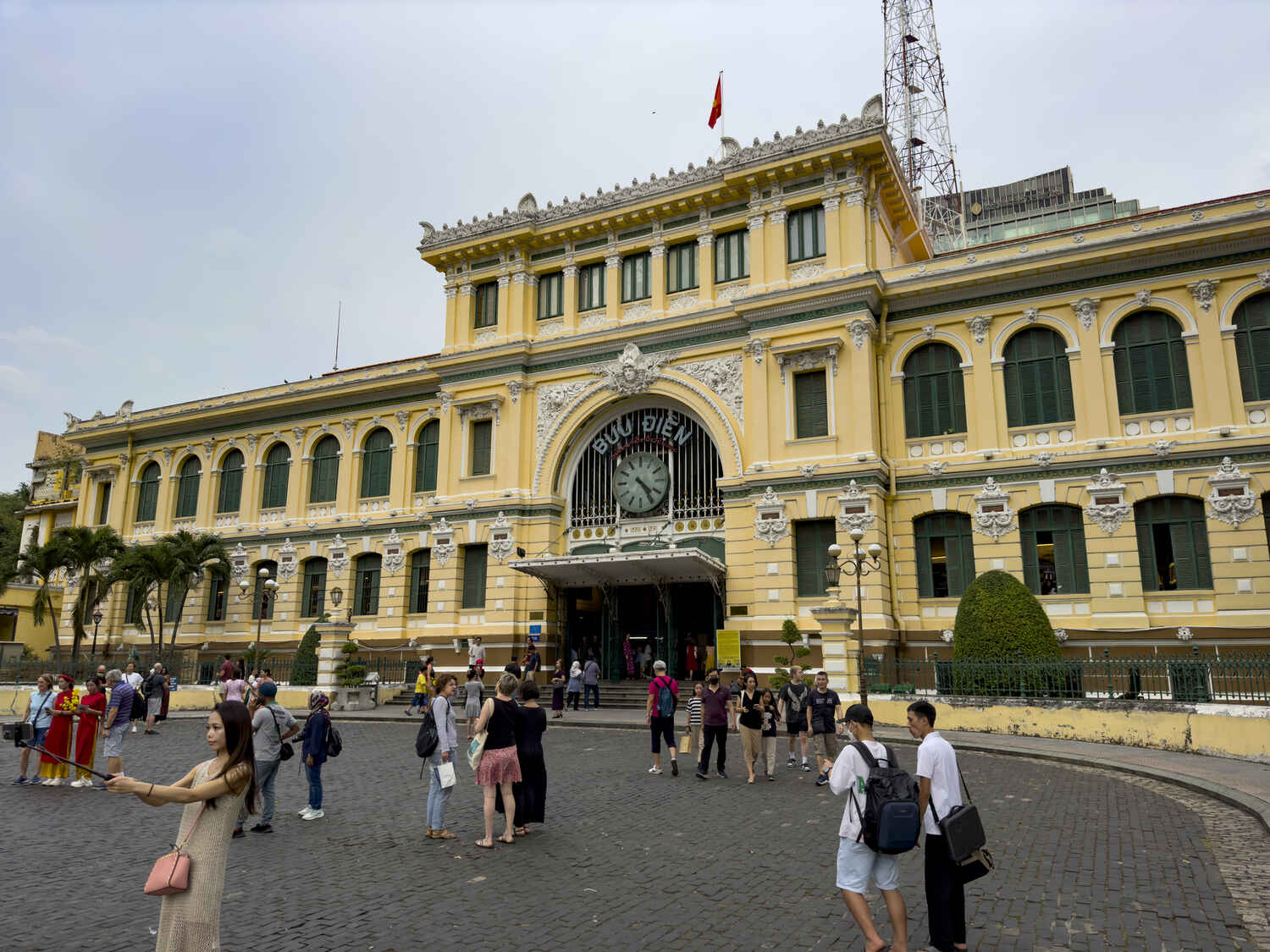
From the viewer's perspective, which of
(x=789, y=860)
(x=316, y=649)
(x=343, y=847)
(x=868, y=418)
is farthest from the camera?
(x=316, y=649)

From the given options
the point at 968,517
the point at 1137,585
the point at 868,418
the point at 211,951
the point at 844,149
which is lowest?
the point at 211,951

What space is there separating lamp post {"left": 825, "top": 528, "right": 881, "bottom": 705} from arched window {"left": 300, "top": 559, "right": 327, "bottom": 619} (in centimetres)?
2255

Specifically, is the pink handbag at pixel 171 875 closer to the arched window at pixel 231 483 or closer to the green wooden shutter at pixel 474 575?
the green wooden shutter at pixel 474 575

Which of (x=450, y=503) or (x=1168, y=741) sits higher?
(x=450, y=503)

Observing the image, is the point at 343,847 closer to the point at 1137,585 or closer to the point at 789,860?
the point at 789,860

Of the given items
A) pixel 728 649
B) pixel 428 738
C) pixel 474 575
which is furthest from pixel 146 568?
pixel 428 738

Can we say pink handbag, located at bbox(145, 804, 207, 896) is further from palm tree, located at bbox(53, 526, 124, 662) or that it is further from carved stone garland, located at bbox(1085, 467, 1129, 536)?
palm tree, located at bbox(53, 526, 124, 662)

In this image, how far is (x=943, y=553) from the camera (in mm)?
26141

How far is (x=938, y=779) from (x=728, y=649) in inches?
742

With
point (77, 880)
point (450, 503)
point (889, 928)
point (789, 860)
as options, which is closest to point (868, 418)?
point (450, 503)

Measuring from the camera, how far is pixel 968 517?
2597 cm

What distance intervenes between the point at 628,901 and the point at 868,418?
20.5m

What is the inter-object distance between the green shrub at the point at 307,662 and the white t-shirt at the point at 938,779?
26.3 meters

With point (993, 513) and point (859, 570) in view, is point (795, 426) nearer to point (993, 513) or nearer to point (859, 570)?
point (993, 513)
